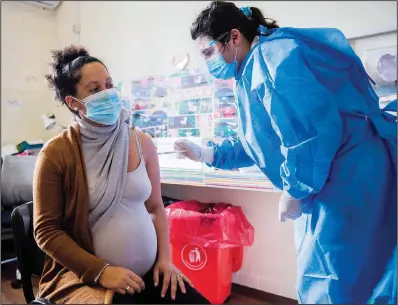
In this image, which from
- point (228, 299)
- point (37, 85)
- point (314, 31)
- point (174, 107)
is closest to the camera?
point (314, 31)

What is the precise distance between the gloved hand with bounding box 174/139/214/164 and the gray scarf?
0.76 feet

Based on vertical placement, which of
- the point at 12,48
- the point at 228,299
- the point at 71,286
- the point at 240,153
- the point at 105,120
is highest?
the point at 12,48

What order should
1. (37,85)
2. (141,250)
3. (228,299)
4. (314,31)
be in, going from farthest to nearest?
(37,85) < (228,299) < (141,250) < (314,31)

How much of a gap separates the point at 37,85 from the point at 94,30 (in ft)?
2.91

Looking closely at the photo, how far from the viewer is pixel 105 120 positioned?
3.52ft

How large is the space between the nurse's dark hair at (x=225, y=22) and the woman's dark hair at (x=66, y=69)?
40 cm

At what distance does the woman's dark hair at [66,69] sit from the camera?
1062mm

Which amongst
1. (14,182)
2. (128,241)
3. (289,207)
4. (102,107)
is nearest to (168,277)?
(128,241)

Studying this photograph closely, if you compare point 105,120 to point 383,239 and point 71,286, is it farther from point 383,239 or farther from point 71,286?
point 383,239

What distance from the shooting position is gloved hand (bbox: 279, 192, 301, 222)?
82 centimetres

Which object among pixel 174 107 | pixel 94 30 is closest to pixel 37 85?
pixel 94 30

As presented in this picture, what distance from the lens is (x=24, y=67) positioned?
3031 mm

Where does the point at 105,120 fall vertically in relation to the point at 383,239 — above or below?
above

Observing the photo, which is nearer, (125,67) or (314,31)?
(314,31)
